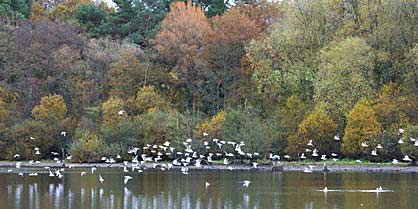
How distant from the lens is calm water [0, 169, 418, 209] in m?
38.6

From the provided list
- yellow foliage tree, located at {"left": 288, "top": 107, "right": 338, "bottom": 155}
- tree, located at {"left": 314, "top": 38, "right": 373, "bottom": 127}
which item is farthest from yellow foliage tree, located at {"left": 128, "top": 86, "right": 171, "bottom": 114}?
tree, located at {"left": 314, "top": 38, "right": 373, "bottom": 127}

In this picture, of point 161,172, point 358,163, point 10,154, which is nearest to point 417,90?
point 358,163

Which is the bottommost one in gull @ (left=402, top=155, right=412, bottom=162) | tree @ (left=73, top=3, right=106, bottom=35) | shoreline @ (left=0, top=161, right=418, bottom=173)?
shoreline @ (left=0, top=161, right=418, bottom=173)

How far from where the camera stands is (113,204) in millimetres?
39188

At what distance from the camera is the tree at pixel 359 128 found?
63.8 metres

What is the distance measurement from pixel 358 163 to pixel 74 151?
882 inches

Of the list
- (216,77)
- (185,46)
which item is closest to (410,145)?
(216,77)

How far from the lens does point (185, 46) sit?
77812 mm

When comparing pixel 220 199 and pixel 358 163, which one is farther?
pixel 358 163

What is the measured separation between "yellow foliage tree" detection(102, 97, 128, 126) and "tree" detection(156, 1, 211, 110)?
230 inches

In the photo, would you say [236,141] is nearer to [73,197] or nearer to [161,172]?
[161,172]

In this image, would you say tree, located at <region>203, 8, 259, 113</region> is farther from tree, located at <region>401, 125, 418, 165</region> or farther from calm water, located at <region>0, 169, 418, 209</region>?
tree, located at <region>401, 125, 418, 165</region>

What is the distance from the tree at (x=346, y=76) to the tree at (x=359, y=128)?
143cm

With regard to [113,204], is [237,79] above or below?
above
